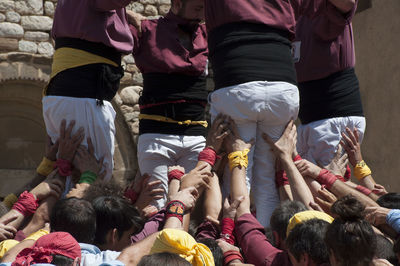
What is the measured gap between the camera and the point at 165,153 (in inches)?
153

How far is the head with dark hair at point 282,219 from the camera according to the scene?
276 centimetres

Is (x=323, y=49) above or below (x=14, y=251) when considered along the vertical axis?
above

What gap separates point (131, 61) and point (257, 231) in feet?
15.8

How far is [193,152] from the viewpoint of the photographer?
13.0 ft

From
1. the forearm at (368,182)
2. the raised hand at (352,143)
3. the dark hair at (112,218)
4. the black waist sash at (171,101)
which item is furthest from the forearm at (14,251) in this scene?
the forearm at (368,182)

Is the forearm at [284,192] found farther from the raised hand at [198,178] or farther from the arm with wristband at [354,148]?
the arm with wristband at [354,148]

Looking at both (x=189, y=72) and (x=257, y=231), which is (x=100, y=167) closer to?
(x=189, y=72)

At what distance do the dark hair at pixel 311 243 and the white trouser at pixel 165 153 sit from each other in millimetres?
1513

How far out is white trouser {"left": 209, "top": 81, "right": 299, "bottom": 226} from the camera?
10.6ft

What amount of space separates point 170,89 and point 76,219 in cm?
146

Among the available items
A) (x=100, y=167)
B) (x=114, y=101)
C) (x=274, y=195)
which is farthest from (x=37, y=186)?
(x=114, y=101)

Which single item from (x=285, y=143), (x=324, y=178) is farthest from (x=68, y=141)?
(x=324, y=178)

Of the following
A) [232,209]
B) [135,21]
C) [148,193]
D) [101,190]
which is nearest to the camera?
[232,209]

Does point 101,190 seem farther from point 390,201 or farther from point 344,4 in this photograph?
point 344,4
